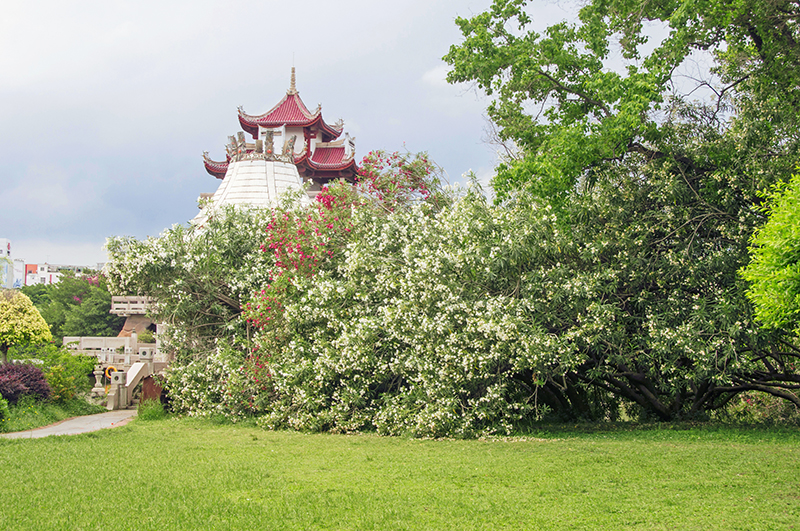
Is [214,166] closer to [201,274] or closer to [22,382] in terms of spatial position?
[201,274]

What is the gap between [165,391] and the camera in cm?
1602

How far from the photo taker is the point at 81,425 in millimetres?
13125

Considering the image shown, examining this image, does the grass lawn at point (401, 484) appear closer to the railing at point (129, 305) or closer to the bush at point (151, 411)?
the bush at point (151, 411)

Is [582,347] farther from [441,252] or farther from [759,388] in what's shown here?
[759,388]

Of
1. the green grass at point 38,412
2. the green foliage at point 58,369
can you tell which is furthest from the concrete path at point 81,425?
the green foliage at point 58,369

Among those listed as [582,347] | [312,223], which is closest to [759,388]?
[582,347]

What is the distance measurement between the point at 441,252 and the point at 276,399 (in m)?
5.22

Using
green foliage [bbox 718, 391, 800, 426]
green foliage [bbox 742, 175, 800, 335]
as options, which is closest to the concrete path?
green foliage [bbox 742, 175, 800, 335]

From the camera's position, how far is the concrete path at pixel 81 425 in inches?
462

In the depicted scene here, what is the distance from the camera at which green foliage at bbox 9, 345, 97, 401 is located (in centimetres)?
1492

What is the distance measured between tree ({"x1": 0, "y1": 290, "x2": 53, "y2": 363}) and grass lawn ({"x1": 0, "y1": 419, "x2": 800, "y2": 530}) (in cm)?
526

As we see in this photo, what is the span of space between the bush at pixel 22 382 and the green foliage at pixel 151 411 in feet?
6.87

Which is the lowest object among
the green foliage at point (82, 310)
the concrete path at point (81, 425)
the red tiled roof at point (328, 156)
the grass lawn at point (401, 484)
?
the grass lawn at point (401, 484)

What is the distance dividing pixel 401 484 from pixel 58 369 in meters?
11.5
